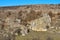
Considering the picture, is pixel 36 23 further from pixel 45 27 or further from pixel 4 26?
pixel 4 26

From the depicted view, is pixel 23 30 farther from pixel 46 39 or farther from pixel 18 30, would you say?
pixel 46 39

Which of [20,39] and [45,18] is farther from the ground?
[45,18]

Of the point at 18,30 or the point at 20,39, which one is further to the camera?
the point at 18,30

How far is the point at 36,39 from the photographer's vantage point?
15336mm

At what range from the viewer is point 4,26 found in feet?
67.9

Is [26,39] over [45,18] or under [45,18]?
under

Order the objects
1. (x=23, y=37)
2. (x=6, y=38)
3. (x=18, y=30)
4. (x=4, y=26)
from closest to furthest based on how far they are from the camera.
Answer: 1. (x=6, y=38)
2. (x=23, y=37)
3. (x=18, y=30)
4. (x=4, y=26)

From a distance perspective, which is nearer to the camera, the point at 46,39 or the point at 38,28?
the point at 46,39

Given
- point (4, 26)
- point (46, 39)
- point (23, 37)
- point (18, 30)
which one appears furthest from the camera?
point (4, 26)

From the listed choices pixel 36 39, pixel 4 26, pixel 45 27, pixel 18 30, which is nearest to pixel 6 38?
pixel 36 39

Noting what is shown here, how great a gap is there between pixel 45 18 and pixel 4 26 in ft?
16.8

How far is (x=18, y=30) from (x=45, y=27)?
13.4 ft

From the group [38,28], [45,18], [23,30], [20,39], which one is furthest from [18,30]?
[45,18]

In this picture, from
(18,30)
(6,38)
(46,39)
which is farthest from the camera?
(18,30)
